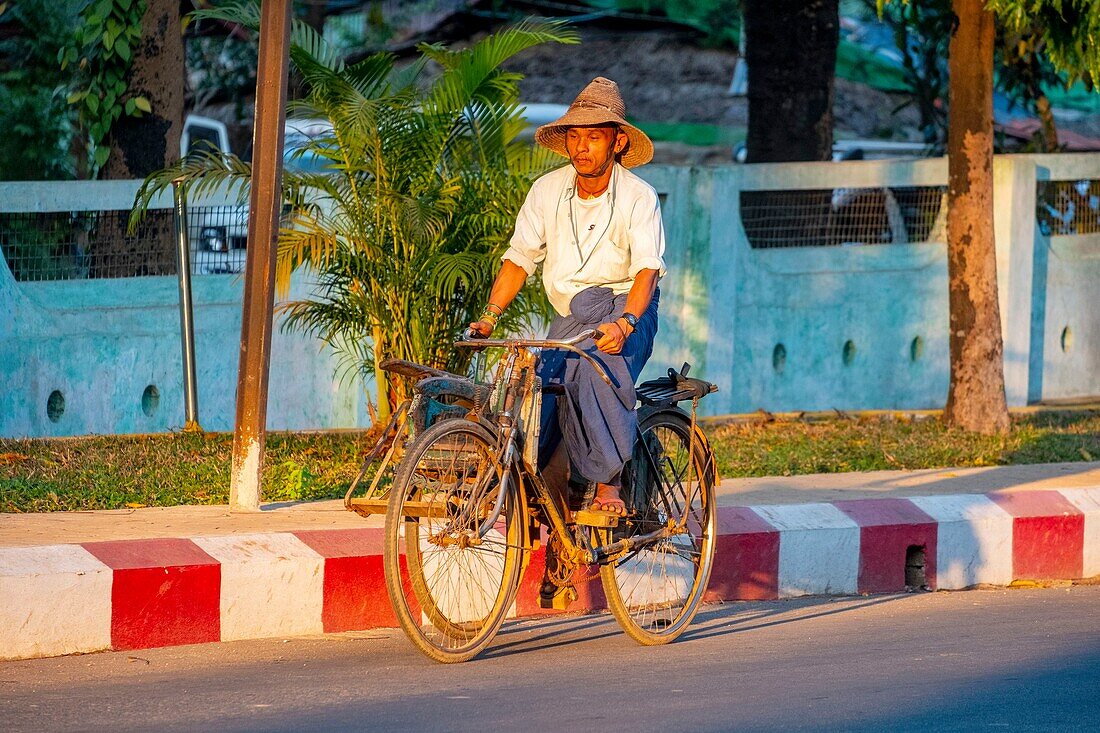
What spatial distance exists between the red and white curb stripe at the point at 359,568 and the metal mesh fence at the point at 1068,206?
4.82 meters

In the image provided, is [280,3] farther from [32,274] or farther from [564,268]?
[32,274]

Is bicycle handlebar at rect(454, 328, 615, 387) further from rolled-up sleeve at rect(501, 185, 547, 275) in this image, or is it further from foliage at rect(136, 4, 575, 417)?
foliage at rect(136, 4, 575, 417)

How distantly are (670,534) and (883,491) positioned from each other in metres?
2.18

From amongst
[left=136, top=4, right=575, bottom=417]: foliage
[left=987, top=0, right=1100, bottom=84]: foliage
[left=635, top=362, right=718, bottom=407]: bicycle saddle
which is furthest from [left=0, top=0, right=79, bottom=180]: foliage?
[left=635, top=362, right=718, bottom=407]: bicycle saddle

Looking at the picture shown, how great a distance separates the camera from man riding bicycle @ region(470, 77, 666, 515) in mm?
5453

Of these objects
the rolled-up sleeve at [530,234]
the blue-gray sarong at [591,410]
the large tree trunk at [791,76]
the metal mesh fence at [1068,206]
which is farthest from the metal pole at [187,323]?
the metal mesh fence at [1068,206]

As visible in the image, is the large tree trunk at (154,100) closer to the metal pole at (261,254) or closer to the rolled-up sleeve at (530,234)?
the metal pole at (261,254)

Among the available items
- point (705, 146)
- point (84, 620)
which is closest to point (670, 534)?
point (84, 620)

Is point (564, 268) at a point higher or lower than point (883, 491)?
higher

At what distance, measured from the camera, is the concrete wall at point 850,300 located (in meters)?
10.9

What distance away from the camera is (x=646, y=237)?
219 inches

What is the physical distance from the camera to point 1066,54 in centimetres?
969

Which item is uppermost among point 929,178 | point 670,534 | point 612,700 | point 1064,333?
point 929,178

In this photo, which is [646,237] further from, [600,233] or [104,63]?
[104,63]
